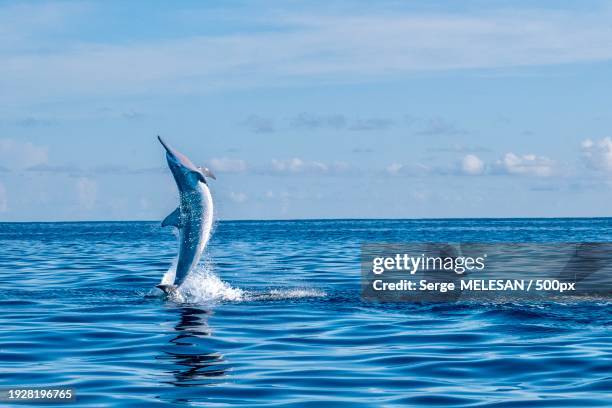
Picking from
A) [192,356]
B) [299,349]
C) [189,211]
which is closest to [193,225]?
[189,211]

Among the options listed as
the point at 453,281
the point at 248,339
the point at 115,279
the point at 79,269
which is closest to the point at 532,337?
the point at 248,339

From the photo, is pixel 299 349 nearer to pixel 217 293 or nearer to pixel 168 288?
pixel 168 288

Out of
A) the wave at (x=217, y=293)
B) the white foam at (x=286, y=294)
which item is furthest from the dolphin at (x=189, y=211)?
the white foam at (x=286, y=294)

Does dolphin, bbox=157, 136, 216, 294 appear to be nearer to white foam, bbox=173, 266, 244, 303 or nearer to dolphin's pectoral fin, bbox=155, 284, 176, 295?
dolphin's pectoral fin, bbox=155, 284, 176, 295

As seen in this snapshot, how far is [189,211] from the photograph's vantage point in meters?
22.0

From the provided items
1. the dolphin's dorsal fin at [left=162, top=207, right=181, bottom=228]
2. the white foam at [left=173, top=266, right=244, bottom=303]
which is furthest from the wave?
the dolphin's dorsal fin at [left=162, top=207, right=181, bottom=228]

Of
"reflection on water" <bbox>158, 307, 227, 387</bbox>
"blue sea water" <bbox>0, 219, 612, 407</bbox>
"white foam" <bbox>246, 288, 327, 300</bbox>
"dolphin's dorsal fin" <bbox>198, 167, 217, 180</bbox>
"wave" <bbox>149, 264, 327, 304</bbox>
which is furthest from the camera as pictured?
"white foam" <bbox>246, 288, 327, 300</bbox>

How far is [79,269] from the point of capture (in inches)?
1650

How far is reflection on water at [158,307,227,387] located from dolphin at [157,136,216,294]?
1557 millimetres

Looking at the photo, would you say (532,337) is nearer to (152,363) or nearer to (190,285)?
(152,363)

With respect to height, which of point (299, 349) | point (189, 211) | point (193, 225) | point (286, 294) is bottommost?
point (299, 349)

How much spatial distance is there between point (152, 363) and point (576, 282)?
23.1 meters

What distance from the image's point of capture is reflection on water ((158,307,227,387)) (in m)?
15.4

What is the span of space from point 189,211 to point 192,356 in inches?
212
